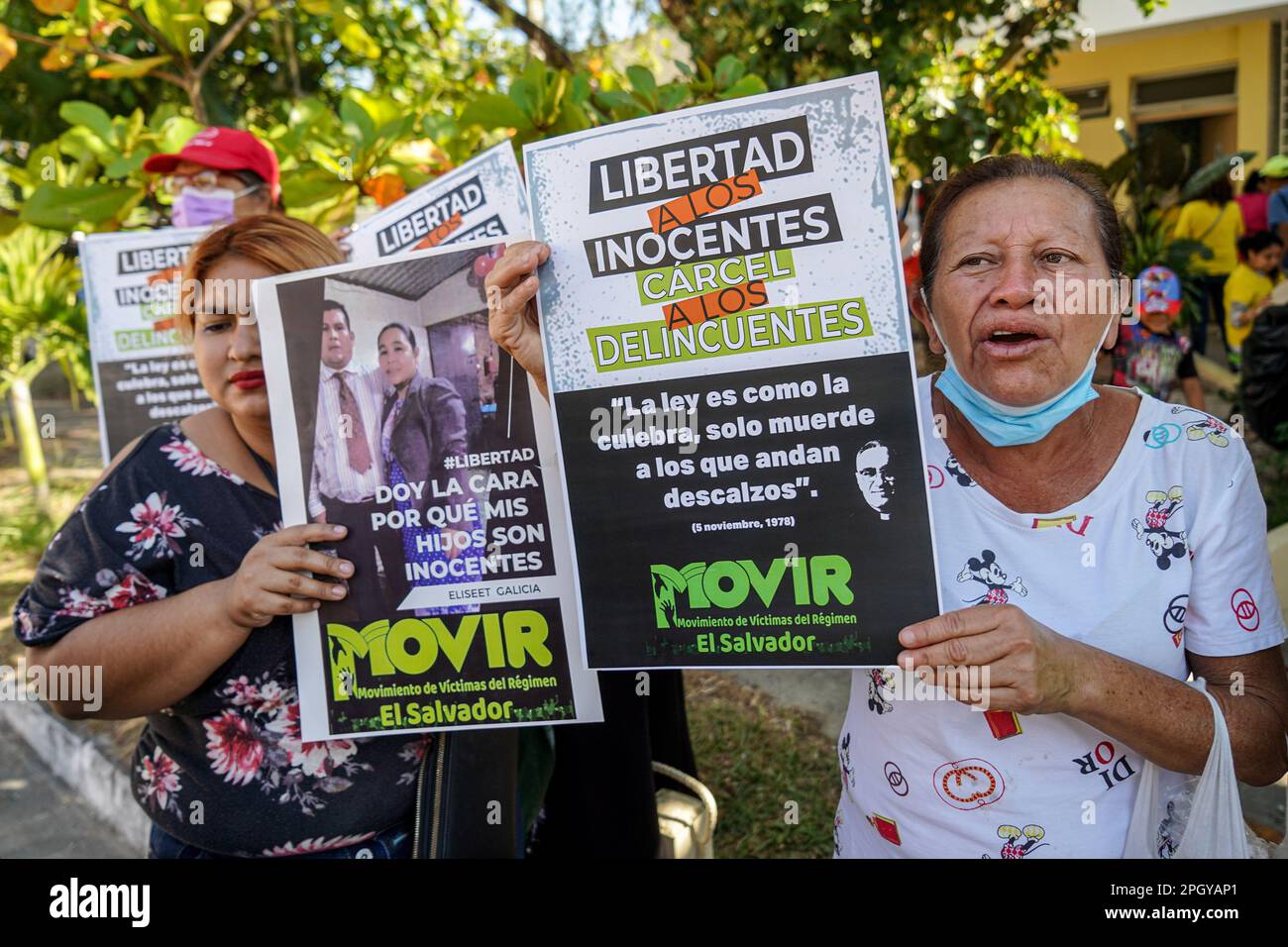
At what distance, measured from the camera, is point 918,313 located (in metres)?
1.88

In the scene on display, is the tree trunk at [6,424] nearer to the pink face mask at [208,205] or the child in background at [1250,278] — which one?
the pink face mask at [208,205]

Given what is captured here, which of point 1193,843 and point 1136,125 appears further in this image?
point 1136,125

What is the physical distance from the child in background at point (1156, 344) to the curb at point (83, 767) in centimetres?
540

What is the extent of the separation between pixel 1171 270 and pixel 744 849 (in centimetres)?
454

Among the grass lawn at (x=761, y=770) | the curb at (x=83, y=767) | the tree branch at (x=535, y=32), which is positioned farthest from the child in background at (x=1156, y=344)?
the curb at (x=83, y=767)

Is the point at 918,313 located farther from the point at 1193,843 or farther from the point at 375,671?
the point at 375,671

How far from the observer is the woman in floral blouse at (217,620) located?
1.76 metres

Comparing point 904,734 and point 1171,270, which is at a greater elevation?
point 1171,270

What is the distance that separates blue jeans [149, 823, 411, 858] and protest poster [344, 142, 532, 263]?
128cm

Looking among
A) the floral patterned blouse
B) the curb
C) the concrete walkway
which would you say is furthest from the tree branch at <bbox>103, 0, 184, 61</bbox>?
the concrete walkway

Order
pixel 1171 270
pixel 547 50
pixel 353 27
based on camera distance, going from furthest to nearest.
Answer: pixel 1171 270 < pixel 547 50 < pixel 353 27

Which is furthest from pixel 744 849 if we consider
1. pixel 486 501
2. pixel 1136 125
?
pixel 1136 125

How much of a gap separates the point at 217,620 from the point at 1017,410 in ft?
4.56

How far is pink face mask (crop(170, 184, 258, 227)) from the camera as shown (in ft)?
10.5
